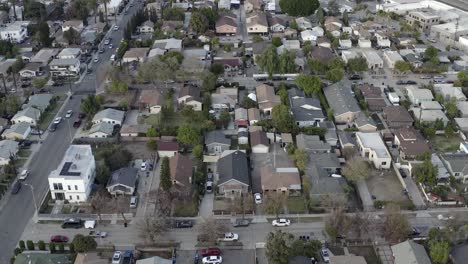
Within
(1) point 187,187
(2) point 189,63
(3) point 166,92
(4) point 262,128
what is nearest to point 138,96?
(3) point 166,92

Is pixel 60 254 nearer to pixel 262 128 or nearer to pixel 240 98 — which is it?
pixel 262 128

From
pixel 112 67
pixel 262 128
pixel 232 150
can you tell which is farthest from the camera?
pixel 112 67

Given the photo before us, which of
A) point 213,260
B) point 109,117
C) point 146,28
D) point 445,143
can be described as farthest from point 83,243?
point 146,28

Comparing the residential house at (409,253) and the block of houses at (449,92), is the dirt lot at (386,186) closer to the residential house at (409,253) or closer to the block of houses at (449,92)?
the residential house at (409,253)

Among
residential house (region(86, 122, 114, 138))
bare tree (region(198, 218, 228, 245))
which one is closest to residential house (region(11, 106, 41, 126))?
residential house (region(86, 122, 114, 138))

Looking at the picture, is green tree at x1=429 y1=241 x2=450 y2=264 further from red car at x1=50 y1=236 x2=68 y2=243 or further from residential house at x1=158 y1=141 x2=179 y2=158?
red car at x1=50 y1=236 x2=68 y2=243

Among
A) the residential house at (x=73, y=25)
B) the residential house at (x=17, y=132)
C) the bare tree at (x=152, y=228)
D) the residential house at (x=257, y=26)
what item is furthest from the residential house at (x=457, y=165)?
the residential house at (x=73, y=25)
